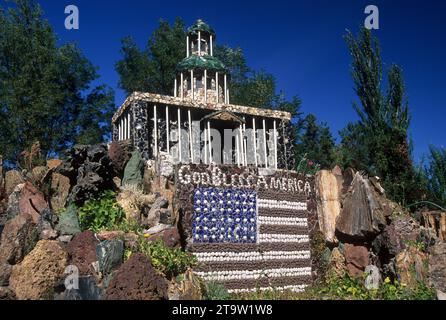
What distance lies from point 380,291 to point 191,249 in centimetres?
445

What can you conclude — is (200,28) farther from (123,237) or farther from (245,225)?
(123,237)

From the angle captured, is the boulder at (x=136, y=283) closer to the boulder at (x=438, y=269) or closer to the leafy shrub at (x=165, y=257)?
the leafy shrub at (x=165, y=257)

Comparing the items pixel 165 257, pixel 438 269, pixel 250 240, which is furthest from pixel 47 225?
pixel 438 269

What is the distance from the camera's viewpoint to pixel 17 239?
8.49 metres

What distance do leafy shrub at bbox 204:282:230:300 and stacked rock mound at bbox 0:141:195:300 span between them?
0.64 m

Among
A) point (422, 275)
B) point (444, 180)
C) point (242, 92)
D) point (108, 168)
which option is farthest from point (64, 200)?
point (242, 92)

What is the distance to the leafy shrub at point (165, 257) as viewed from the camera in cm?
845

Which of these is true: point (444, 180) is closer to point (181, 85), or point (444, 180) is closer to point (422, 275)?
→ point (422, 275)

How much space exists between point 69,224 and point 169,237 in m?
2.29

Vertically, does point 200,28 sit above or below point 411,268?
above

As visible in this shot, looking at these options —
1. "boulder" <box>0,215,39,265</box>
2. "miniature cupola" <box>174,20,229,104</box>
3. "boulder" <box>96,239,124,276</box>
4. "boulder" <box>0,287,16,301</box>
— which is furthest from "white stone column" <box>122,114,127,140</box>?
"boulder" <box>0,287,16,301</box>

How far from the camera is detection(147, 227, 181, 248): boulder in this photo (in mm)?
9250

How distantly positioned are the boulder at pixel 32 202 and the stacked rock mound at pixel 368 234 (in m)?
7.77

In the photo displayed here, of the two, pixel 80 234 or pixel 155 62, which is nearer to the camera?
pixel 80 234
